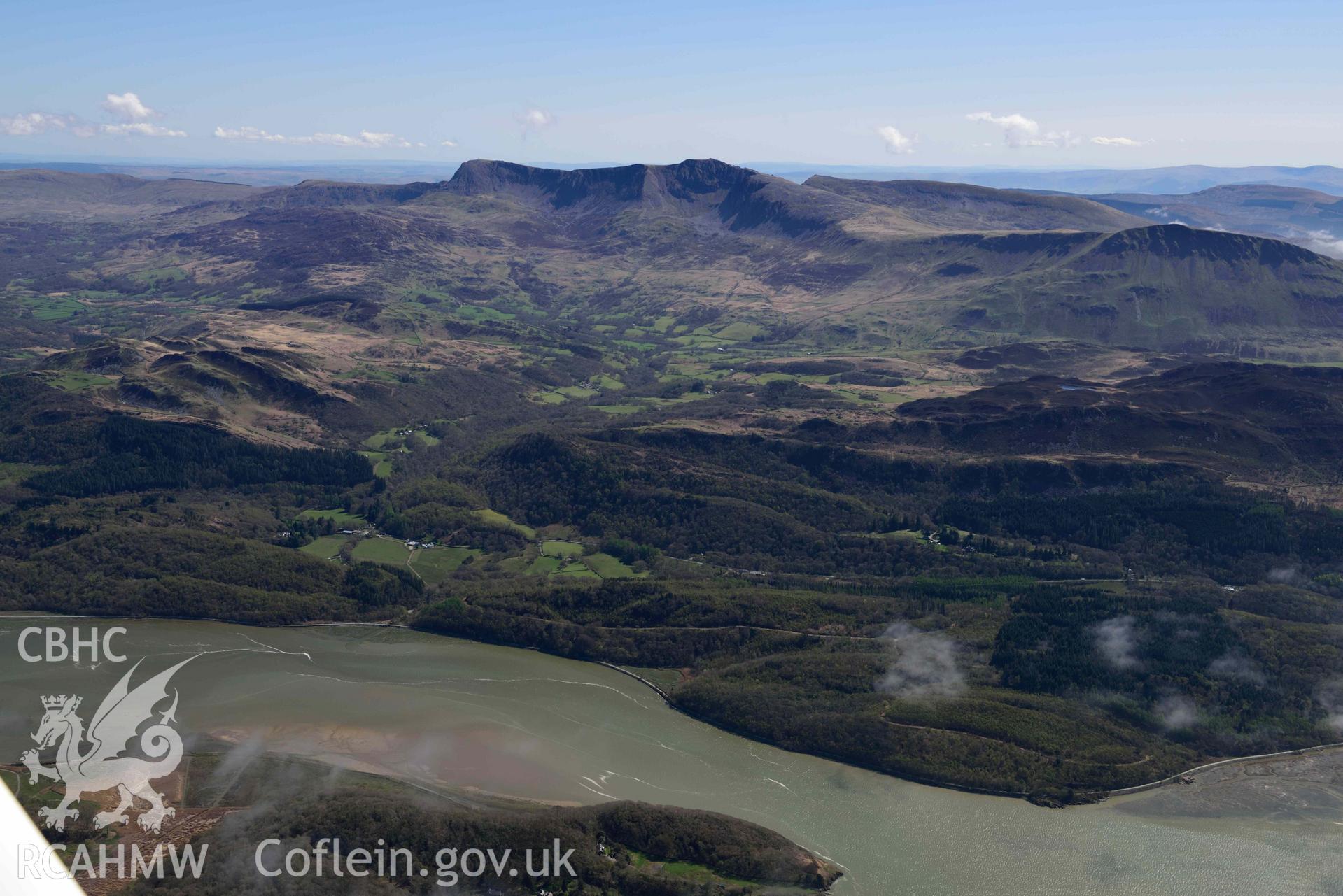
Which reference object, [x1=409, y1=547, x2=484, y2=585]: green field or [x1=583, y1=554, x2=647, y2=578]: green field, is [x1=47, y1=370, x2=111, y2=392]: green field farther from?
[x1=583, y1=554, x2=647, y2=578]: green field

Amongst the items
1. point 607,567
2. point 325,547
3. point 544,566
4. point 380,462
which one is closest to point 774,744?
point 607,567

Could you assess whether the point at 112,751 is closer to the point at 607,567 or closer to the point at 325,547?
the point at 325,547

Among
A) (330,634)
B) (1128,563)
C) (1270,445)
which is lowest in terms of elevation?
(330,634)

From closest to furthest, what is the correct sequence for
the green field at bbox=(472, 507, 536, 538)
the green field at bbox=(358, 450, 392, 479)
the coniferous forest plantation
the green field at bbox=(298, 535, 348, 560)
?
1. the coniferous forest plantation
2. the green field at bbox=(298, 535, 348, 560)
3. the green field at bbox=(472, 507, 536, 538)
4. the green field at bbox=(358, 450, 392, 479)

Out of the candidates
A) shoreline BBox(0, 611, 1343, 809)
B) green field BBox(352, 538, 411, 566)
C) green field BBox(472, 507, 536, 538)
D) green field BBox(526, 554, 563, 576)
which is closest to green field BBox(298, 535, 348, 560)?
green field BBox(352, 538, 411, 566)

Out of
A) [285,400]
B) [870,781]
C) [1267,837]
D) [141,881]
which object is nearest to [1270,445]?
[1267,837]

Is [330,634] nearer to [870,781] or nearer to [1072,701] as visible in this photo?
[870,781]
